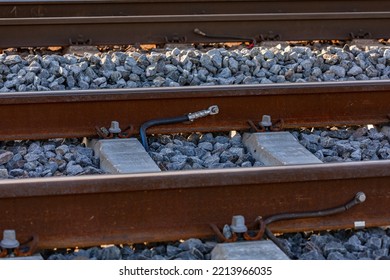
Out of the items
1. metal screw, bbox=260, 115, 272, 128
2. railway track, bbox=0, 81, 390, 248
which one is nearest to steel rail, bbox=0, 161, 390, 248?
railway track, bbox=0, 81, 390, 248

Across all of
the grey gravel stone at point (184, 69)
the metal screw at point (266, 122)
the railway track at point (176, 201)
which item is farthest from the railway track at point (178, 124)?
the grey gravel stone at point (184, 69)

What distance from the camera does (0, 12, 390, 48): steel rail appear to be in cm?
991

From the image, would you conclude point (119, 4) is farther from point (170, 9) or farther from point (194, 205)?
point (194, 205)

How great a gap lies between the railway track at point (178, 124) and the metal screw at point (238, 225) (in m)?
0.10

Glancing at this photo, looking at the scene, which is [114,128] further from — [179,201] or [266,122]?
[179,201]

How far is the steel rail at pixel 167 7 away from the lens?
11.1 meters

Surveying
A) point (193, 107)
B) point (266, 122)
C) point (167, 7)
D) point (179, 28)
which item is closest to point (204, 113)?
point (193, 107)

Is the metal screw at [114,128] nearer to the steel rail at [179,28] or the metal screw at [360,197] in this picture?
the metal screw at [360,197]

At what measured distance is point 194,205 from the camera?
5.12m

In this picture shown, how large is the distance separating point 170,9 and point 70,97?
489 cm

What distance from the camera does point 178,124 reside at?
22.8ft

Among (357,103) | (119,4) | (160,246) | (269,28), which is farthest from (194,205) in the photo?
(119,4)

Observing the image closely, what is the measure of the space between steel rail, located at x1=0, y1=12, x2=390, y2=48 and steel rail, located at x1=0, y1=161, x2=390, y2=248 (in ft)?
16.3

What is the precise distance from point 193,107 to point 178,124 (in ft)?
0.63
